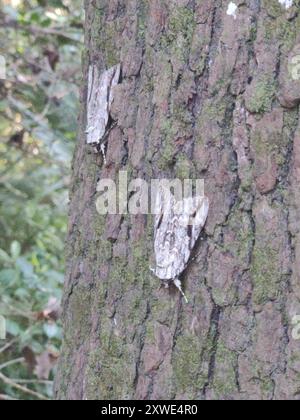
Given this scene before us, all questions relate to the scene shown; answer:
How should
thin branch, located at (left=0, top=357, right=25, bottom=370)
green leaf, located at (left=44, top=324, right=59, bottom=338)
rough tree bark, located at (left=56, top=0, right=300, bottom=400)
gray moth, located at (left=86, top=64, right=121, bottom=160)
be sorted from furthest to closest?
thin branch, located at (left=0, top=357, right=25, bottom=370) < green leaf, located at (left=44, top=324, right=59, bottom=338) < gray moth, located at (left=86, top=64, right=121, bottom=160) < rough tree bark, located at (left=56, top=0, right=300, bottom=400)

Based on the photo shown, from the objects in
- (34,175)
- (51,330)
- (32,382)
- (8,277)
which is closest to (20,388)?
(32,382)

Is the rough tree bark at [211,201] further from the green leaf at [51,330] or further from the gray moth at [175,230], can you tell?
the green leaf at [51,330]

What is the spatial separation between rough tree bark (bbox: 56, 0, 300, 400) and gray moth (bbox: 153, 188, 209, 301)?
2 centimetres

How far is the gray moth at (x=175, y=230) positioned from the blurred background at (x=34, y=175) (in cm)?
122

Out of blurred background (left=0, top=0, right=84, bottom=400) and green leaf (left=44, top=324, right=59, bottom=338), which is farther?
blurred background (left=0, top=0, right=84, bottom=400)

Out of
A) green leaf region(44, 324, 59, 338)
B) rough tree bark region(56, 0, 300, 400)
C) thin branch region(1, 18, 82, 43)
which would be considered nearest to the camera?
rough tree bark region(56, 0, 300, 400)

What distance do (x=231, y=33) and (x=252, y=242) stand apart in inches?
11.8

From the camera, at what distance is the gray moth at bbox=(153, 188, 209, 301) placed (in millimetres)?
973

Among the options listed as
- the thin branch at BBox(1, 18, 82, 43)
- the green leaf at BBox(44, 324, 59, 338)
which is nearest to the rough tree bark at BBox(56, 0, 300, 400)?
the green leaf at BBox(44, 324, 59, 338)

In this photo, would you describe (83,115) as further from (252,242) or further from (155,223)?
(252,242)

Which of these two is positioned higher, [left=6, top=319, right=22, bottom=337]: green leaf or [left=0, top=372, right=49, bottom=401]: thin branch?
[left=6, top=319, right=22, bottom=337]: green leaf

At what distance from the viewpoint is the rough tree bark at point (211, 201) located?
0.93 meters

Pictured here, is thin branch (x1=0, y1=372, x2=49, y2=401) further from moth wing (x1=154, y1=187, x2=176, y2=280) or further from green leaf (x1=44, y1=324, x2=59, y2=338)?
moth wing (x1=154, y1=187, x2=176, y2=280)

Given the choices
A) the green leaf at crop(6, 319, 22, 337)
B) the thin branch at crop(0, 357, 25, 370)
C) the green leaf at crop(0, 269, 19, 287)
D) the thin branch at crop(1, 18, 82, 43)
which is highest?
the thin branch at crop(1, 18, 82, 43)
